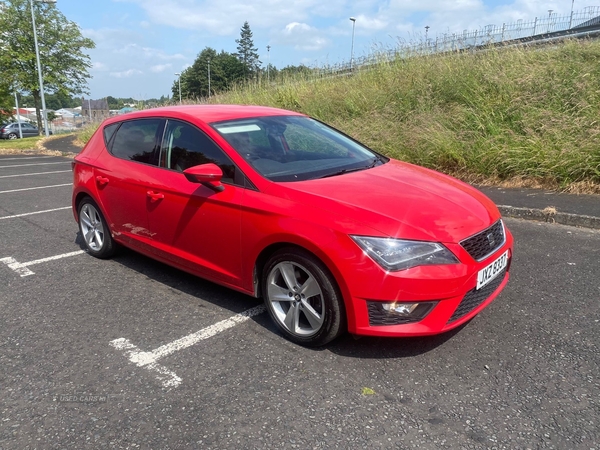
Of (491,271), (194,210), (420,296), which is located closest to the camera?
(420,296)

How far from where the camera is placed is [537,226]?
19.2 feet

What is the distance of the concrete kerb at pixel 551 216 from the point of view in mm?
5652

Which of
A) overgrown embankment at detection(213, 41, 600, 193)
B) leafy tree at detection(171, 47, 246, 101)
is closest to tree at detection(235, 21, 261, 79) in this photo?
leafy tree at detection(171, 47, 246, 101)

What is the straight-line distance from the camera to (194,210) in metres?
3.57

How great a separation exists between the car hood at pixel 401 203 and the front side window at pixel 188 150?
61 cm

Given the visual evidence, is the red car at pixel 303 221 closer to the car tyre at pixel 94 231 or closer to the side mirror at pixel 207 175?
the side mirror at pixel 207 175

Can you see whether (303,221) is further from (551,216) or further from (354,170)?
(551,216)

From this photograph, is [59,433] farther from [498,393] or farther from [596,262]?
[596,262]

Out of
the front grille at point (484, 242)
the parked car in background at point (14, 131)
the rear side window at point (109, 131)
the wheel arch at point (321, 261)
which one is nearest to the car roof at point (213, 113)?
the rear side window at point (109, 131)

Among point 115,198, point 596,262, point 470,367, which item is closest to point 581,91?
point 596,262

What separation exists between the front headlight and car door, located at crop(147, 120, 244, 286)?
1.02 metres

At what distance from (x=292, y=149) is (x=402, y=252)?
4.84 ft

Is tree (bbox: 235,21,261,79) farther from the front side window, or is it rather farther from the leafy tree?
the front side window

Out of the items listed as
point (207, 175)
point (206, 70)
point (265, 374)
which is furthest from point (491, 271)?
point (206, 70)
